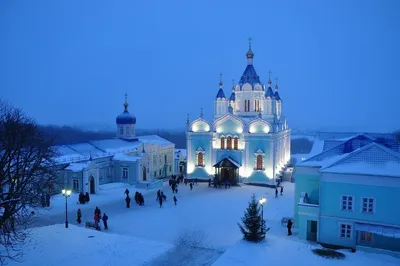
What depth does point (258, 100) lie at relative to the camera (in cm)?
3644

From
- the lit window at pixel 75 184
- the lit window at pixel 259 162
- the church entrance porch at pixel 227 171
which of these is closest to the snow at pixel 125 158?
the lit window at pixel 75 184

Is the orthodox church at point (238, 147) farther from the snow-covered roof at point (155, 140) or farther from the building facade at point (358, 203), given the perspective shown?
the building facade at point (358, 203)

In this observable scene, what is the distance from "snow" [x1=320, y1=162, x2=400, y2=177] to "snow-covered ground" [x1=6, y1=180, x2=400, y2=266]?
10.5 ft

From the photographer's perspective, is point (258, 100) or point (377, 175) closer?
point (377, 175)

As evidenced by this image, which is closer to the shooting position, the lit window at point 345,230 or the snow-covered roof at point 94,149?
the lit window at point 345,230

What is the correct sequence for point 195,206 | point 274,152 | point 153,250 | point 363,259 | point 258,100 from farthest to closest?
point 258,100 < point 274,152 < point 195,206 < point 153,250 < point 363,259

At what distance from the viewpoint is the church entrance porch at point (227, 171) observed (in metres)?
31.6

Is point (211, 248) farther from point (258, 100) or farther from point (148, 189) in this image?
point (258, 100)

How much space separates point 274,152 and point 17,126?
22353mm

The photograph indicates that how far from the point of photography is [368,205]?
47.8ft

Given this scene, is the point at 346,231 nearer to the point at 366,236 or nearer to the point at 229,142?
the point at 366,236

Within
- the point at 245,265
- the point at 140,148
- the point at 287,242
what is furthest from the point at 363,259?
the point at 140,148

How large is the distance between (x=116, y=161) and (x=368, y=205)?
2126cm

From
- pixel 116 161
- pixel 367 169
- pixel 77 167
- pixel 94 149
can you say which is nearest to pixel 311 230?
pixel 367 169
